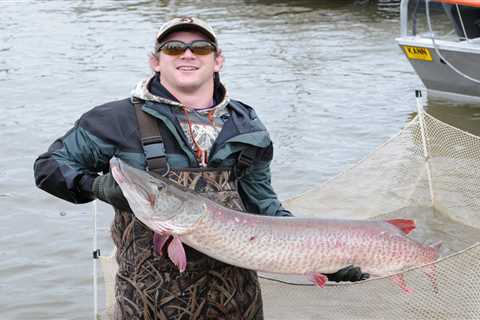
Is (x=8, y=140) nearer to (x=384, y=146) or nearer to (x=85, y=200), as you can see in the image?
(x=384, y=146)

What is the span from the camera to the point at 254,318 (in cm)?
358

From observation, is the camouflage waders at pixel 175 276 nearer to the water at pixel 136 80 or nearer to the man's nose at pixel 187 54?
the man's nose at pixel 187 54

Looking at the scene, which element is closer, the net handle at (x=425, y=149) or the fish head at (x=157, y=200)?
the fish head at (x=157, y=200)

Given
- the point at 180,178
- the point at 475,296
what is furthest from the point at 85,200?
the point at 475,296

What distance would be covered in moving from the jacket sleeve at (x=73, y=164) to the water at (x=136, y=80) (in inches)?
130

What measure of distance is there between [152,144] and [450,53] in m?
8.68

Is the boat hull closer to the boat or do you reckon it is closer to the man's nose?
the boat

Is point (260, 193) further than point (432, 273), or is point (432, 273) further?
point (432, 273)

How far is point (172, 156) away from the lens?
131 inches

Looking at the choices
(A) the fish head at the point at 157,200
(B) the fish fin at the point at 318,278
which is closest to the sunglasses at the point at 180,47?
(A) the fish head at the point at 157,200

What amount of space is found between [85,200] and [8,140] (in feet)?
27.3

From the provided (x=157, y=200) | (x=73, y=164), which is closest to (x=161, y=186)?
(x=157, y=200)

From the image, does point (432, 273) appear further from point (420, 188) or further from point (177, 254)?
point (420, 188)

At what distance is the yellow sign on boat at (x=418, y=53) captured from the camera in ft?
38.5
